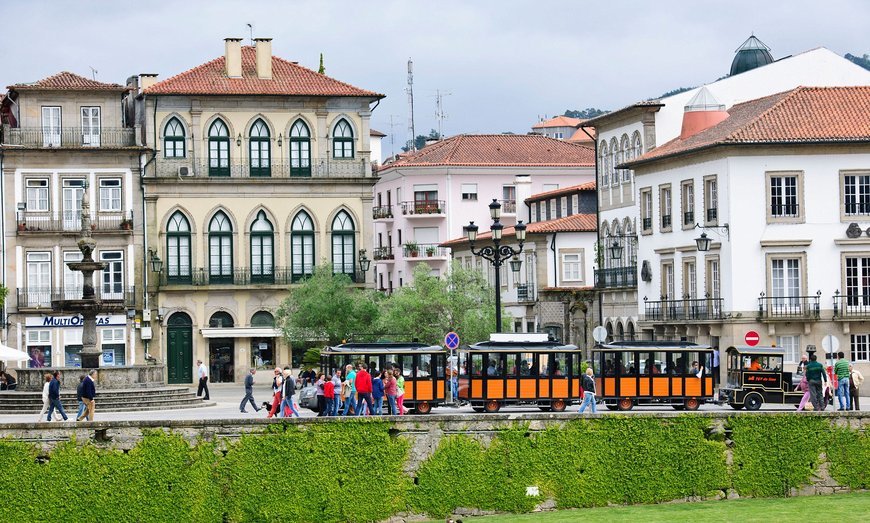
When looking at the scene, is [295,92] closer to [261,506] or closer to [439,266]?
[439,266]

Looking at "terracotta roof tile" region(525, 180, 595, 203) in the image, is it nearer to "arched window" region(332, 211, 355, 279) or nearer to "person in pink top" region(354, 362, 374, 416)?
"arched window" region(332, 211, 355, 279)

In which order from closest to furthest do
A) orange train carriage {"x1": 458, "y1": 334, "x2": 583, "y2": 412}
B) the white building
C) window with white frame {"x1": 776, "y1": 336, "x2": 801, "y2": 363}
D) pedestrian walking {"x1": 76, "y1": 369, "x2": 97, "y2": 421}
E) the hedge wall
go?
the hedge wall
pedestrian walking {"x1": 76, "y1": 369, "x2": 97, "y2": 421}
orange train carriage {"x1": 458, "y1": 334, "x2": 583, "y2": 412}
the white building
window with white frame {"x1": 776, "y1": 336, "x2": 801, "y2": 363}

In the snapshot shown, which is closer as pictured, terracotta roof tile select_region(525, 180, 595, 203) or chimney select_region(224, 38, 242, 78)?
chimney select_region(224, 38, 242, 78)

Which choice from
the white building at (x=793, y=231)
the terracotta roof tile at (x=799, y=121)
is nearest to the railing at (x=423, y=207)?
the terracotta roof tile at (x=799, y=121)

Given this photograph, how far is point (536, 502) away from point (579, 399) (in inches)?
600

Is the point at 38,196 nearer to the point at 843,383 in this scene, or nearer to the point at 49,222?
the point at 49,222

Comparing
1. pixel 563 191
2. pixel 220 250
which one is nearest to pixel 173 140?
pixel 220 250

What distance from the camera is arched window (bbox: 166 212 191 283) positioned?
252 feet

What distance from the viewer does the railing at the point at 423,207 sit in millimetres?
95625

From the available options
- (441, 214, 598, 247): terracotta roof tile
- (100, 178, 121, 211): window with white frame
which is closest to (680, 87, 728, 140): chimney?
(441, 214, 598, 247): terracotta roof tile

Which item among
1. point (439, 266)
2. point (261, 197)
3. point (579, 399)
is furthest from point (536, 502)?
point (439, 266)

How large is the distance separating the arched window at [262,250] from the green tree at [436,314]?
375 inches

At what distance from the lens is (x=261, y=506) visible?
32.5 metres

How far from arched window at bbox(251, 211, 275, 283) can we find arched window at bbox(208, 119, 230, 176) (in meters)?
2.42
